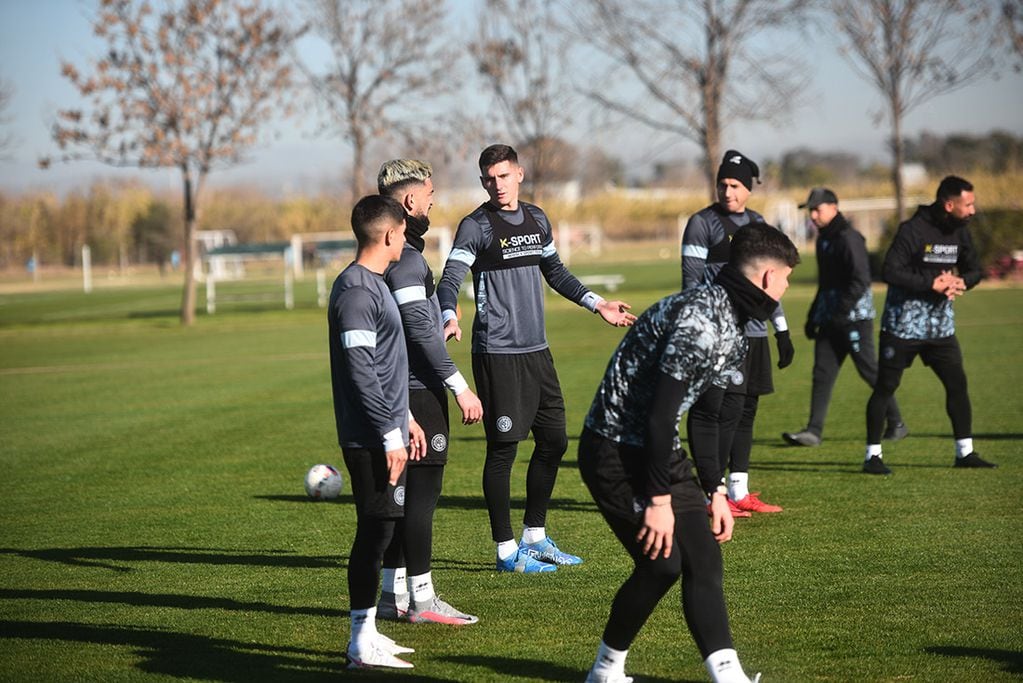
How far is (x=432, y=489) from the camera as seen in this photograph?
21.4 ft

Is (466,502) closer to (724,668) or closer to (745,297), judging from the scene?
(724,668)

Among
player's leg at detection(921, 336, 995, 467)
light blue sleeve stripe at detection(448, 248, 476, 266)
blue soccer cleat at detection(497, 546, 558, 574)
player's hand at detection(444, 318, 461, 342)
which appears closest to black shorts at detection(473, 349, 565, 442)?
player's hand at detection(444, 318, 461, 342)

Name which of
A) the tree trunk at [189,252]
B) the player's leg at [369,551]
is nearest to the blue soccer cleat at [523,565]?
the player's leg at [369,551]

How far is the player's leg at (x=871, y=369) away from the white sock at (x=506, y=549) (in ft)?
18.8

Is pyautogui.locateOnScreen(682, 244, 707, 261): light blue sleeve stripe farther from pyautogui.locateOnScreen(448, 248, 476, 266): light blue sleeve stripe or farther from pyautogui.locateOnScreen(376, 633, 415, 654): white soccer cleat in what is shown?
pyautogui.locateOnScreen(376, 633, 415, 654): white soccer cleat

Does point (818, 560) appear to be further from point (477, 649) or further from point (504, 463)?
point (477, 649)

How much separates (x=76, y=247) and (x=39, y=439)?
82.2 metres

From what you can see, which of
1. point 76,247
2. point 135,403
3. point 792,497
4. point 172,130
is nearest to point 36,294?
point 172,130

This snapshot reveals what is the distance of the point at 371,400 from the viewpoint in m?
5.55

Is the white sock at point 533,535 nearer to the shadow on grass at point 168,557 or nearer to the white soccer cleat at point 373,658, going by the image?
the shadow on grass at point 168,557

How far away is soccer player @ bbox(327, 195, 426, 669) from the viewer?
18.3ft

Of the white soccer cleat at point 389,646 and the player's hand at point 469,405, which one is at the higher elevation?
the player's hand at point 469,405

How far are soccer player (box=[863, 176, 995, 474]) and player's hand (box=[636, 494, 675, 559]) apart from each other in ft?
19.8

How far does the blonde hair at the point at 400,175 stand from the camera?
670 cm
